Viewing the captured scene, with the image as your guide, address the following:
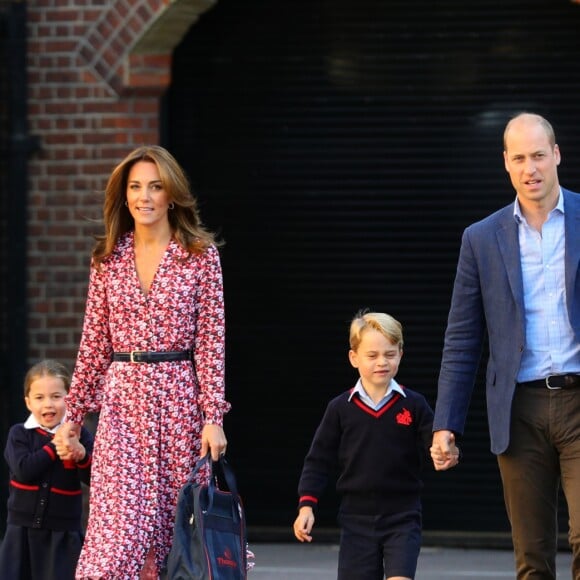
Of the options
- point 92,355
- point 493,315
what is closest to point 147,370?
point 92,355

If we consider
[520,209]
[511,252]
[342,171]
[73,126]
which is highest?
Result: [73,126]

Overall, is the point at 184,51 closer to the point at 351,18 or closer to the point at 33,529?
the point at 351,18

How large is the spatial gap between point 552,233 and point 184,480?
1676 mm

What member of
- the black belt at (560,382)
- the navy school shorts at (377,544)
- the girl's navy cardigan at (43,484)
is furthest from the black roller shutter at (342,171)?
the black belt at (560,382)

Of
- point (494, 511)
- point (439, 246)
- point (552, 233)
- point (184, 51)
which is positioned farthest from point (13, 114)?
point (552, 233)

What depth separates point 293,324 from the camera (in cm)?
912

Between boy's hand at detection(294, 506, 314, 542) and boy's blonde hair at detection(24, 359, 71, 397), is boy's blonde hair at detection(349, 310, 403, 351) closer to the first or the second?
boy's hand at detection(294, 506, 314, 542)

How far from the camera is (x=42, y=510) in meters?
6.32

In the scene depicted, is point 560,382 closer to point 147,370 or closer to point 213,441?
point 213,441

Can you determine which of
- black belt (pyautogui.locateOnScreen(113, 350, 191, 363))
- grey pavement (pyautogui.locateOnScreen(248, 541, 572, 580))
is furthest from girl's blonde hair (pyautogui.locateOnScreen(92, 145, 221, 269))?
grey pavement (pyautogui.locateOnScreen(248, 541, 572, 580))

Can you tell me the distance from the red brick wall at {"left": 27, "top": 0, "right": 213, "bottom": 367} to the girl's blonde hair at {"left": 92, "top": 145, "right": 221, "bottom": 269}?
287cm

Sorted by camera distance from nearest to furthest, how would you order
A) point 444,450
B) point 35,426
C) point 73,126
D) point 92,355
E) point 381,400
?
point 444,450 < point 92,355 < point 381,400 < point 35,426 < point 73,126

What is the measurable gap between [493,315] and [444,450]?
1.75 feet

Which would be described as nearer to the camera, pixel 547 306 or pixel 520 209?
pixel 547 306
